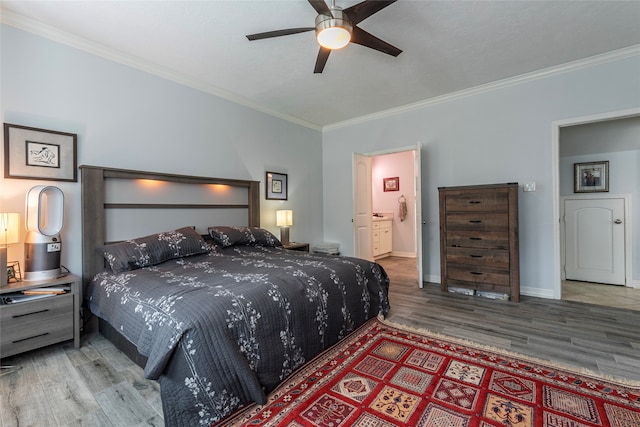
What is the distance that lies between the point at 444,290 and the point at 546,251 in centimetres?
125

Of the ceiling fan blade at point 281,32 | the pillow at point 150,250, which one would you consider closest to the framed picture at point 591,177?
the ceiling fan blade at point 281,32

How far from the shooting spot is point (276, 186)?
454 cm

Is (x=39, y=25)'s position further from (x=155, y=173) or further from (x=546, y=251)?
(x=546, y=251)

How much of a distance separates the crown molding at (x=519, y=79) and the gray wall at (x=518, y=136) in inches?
1.4

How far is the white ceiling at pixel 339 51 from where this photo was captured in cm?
228

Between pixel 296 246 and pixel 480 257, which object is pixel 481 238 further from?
pixel 296 246

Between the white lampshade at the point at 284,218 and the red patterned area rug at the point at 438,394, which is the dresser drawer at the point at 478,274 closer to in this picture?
the red patterned area rug at the point at 438,394

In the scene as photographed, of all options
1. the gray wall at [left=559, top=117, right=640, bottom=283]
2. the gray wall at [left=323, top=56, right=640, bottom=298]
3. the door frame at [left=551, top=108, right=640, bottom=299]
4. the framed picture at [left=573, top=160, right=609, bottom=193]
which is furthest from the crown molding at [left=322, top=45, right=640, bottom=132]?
the framed picture at [left=573, top=160, right=609, bottom=193]

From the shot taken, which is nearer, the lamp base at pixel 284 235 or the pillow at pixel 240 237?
the pillow at pixel 240 237

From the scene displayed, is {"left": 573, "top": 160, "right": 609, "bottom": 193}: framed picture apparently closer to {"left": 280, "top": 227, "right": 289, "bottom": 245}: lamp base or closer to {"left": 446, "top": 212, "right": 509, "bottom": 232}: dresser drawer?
{"left": 446, "top": 212, "right": 509, "bottom": 232}: dresser drawer

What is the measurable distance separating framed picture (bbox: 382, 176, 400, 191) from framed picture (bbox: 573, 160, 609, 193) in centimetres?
328

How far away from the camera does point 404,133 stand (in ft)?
14.7

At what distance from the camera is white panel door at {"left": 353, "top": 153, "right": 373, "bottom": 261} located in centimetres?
480

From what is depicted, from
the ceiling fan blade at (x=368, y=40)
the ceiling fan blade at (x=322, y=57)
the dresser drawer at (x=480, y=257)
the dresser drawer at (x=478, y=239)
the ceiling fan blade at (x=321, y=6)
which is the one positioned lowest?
the dresser drawer at (x=480, y=257)
